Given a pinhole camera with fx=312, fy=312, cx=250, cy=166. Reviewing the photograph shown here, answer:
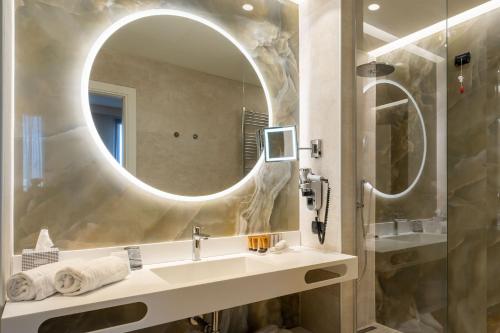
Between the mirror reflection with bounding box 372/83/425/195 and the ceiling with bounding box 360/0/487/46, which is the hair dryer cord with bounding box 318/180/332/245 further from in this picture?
the ceiling with bounding box 360/0/487/46

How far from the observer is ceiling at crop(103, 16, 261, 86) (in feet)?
5.60

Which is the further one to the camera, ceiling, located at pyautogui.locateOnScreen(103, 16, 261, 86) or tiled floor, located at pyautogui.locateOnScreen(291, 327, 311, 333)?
tiled floor, located at pyautogui.locateOnScreen(291, 327, 311, 333)

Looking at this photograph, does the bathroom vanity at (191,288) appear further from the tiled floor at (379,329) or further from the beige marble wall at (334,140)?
the tiled floor at (379,329)

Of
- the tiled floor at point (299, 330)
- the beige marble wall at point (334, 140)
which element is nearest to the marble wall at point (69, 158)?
the beige marble wall at point (334, 140)

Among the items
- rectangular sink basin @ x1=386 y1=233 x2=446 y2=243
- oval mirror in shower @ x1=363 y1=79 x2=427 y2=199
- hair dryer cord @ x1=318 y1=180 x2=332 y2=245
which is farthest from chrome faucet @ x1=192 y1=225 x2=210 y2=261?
rectangular sink basin @ x1=386 y1=233 x2=446 y2=243

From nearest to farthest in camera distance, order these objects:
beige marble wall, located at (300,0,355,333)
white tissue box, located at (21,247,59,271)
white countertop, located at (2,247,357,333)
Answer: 1. white countertop, located at (2,247,357,333)
2. white tissue box, located at (21,247,59,271)
3. beige marble wall, located at (300,0,355,333)

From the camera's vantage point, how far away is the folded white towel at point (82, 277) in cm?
114

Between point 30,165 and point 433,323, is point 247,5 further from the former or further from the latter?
point 433,323

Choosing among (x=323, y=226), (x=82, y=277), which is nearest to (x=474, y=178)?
(x=323, y=226)

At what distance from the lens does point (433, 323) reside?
6.92ft

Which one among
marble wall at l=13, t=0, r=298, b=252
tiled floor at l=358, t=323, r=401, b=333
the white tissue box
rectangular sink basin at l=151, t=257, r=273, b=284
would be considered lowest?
tiled floor at l=358, t=323, r=401, b=333

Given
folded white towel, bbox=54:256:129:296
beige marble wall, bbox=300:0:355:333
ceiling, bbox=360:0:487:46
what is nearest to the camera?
folded white towel, bbox=54:256:129:296

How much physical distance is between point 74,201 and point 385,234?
1.92m

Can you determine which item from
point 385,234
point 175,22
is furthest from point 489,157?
point 175,22
